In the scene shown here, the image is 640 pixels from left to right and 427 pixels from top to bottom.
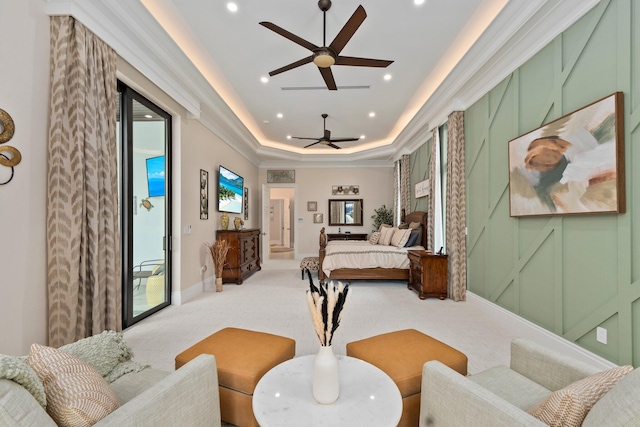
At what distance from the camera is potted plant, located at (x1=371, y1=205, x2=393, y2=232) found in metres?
8.52

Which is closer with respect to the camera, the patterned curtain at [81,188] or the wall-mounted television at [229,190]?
the patterned curtain at [81,188]

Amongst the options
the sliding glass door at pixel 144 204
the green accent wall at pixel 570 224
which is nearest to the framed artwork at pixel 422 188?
the green accent wall at pixel 570 224

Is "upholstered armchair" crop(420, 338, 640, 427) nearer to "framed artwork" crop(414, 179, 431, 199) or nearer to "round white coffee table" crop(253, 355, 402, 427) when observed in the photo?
"round white coffee table" crop(253, 355, 402, 427)

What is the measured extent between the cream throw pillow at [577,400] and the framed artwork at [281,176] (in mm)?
8288

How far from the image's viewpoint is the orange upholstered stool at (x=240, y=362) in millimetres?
1627

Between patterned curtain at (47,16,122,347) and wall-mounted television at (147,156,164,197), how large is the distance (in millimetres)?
974

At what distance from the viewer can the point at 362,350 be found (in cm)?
189

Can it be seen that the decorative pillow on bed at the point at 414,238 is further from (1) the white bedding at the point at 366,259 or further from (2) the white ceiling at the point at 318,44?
(2) the white ceiling at the point at 318,44

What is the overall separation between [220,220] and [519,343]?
5153 millimetres

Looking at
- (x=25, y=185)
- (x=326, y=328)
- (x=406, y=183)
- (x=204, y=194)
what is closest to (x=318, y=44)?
(x=204, y=194)

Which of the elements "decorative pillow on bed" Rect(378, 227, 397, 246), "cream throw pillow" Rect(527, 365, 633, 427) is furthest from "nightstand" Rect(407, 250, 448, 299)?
"cream throw pillow" Rect(527, 365, 633, 427)

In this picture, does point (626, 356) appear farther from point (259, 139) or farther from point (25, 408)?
point (259, 139)

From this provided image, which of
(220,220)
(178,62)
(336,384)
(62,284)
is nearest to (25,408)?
(336,384)

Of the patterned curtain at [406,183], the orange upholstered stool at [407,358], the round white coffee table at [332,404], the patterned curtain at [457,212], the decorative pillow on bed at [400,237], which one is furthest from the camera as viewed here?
the patterned curtain at [406,183]
